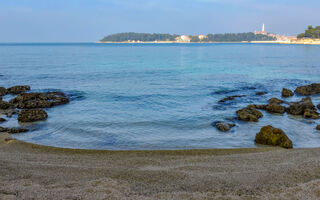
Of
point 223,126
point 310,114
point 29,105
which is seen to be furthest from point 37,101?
point 310,114

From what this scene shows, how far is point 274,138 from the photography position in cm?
1159

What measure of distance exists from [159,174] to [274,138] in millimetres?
5891

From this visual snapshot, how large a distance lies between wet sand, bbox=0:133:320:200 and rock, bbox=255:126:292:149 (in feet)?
1.91

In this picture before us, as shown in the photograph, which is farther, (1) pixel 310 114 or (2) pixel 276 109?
(2) pixel 276 109

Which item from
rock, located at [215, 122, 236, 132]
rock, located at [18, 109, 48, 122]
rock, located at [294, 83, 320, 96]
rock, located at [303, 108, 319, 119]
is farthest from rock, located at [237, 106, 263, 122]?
rock, located at [18, 109, 48, 122]

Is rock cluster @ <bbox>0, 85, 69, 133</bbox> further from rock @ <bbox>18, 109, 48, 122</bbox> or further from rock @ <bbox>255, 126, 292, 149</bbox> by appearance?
rock @ <bbox>255, 126, 292, 149</bbox>

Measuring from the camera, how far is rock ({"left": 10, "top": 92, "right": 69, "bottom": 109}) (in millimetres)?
18597

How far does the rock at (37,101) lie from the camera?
18597 millimetres

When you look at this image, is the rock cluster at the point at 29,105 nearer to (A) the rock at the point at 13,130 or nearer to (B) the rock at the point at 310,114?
(A) the rock at the point at 13,130

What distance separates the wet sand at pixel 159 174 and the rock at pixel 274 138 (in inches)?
22.9

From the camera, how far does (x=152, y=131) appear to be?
1397cm

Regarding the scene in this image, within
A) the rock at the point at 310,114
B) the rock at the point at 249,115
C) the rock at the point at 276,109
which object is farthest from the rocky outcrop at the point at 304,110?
the rock at the point at 249,115

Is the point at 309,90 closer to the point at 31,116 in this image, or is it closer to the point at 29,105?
the point at 31,116

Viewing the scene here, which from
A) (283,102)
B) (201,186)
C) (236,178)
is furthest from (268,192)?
(283,102)
